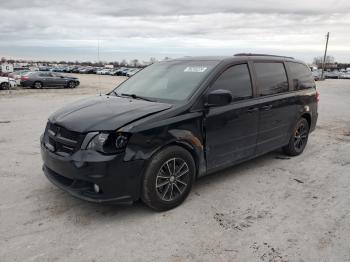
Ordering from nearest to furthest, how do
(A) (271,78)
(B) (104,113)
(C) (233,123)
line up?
1. (B) (104,113)
2. (C) (233,123)
3. (A) (271,78)

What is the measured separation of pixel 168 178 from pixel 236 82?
1809 mm

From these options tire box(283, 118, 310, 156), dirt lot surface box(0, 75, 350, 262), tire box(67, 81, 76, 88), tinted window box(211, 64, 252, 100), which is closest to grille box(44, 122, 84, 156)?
dirt lot surface box(0, 75, 350, 262)

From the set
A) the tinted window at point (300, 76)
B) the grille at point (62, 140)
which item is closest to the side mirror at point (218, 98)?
the grille at point (62, 140)

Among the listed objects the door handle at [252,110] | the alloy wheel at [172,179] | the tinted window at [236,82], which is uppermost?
the tinted window at [236,82]

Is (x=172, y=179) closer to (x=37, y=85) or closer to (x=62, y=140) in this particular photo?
(x=62, y=140)

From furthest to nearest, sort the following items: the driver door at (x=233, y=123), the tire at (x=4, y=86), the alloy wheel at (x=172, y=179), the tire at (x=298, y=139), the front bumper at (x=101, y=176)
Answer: the tire at (x=4, y=86)
the tire at (x=298, y=139)
the driver door at (x=233, y=123)
the alloy wheel at (x=172, y=179)
the front bumper at (x=101, y=176)

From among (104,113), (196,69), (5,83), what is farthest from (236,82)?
(5,83)

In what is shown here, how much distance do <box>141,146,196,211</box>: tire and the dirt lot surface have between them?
15 cm

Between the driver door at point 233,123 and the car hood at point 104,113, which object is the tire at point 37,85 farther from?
the driver door at point 233,123

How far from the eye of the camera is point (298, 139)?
260 inches

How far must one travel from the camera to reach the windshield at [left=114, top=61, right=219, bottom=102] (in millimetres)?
4626

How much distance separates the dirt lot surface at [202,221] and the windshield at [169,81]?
1.37m

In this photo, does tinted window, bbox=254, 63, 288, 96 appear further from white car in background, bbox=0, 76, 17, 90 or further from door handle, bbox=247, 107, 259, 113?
white car in background, bbox=0, 76, 17, 90

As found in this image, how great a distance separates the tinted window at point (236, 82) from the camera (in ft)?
15.7
